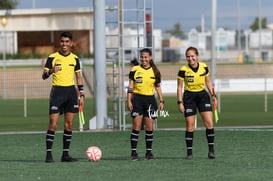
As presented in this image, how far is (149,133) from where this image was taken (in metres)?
17.6

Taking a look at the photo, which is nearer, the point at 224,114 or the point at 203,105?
the point at 203,105

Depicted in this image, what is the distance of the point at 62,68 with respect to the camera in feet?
56.0

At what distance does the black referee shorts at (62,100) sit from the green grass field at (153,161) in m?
0.97

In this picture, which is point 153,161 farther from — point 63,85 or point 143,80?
point 63,85

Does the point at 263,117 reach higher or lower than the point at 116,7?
lower

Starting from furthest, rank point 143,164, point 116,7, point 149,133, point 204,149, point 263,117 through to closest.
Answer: point 263,117 < point 116,7 < point 204,149 < point 149,133 < point 143,164

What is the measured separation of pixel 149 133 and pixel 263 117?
54.1ft

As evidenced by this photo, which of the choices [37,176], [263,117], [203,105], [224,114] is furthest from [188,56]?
[224,114]

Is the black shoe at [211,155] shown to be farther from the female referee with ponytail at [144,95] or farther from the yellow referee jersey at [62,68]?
the yellow referee jersey at [62,68]

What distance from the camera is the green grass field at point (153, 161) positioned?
48.1 feet

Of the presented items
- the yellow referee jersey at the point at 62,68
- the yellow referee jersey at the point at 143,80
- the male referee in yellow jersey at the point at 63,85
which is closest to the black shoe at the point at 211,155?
the yellow referee jersey at the point at 143,80

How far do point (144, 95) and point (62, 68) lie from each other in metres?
1.62

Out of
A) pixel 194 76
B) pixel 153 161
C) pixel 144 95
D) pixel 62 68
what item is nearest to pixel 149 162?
pixel 153 161

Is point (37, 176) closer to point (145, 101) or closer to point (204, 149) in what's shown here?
point (145, 101)
